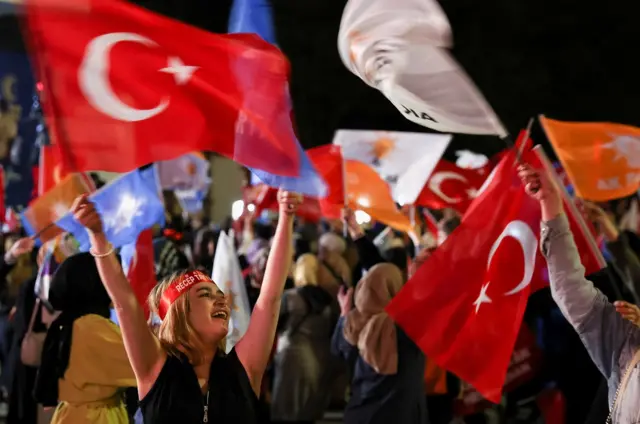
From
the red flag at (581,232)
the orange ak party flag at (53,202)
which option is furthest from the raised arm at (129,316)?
the orange ak party flag at (53,202)

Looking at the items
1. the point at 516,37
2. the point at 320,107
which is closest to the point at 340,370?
the point at 320,107

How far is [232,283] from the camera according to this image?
6441 millimetres

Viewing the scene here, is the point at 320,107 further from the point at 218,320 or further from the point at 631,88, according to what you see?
the point at 218,320

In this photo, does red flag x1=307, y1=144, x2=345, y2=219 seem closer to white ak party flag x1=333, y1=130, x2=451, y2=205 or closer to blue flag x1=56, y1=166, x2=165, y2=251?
white ak party flag x1=333, y1=130, x2=451, y2=205

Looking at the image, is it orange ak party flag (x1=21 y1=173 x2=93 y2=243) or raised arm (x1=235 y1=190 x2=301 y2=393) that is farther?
orange ak party flag (x1=21 y1=173 x2=93 y2=243)

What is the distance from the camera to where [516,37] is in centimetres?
3125

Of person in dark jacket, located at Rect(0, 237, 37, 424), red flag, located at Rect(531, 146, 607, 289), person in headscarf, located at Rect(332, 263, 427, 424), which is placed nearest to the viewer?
red flag, located at Rect(531, 146, 607, 289)

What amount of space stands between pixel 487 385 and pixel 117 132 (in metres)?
2.44

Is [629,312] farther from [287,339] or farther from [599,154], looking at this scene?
[287,339]

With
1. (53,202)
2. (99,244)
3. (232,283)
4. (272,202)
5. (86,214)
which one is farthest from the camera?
(272,202)

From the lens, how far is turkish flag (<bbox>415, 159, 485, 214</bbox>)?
9000mm

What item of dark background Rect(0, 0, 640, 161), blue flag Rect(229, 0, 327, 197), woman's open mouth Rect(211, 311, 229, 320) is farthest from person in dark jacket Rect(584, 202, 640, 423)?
dark background Rect(0, 0, 640, 161)

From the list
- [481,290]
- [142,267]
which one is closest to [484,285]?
[481,290]

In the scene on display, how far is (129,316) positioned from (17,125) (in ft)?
29.9
